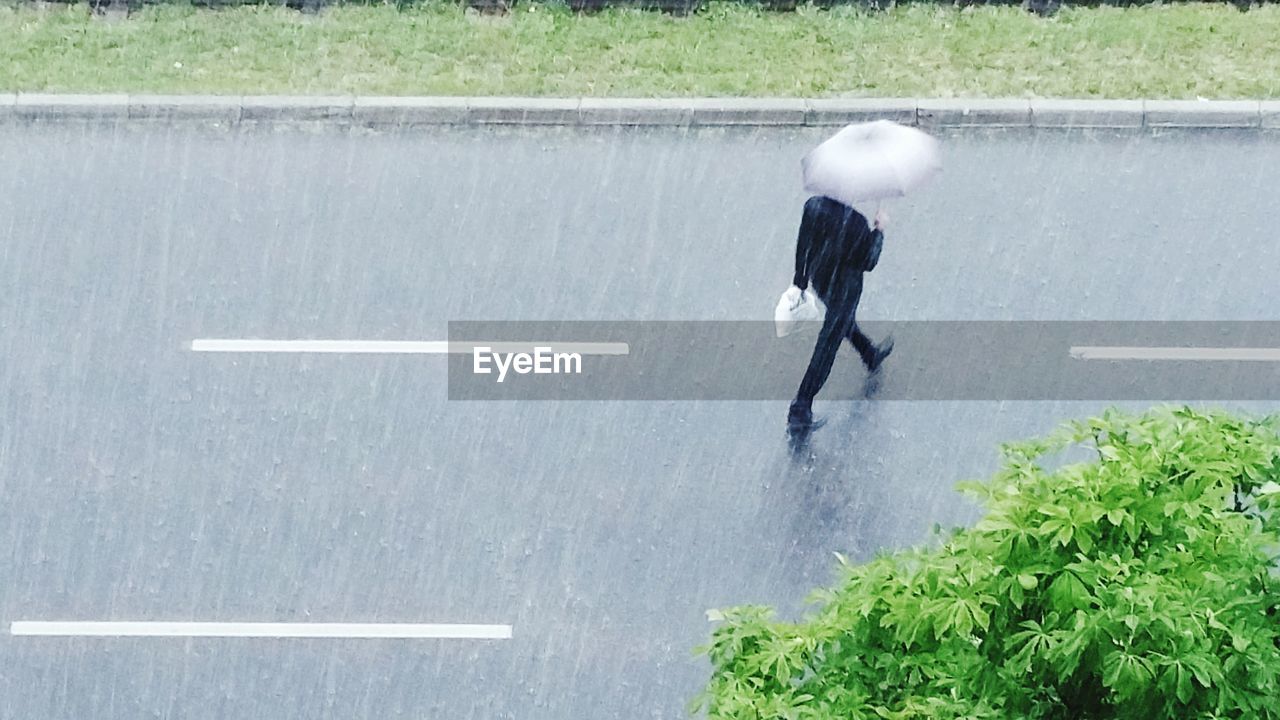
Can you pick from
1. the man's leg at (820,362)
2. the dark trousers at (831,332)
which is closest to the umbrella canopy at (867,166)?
the dark trousers at (831,332)

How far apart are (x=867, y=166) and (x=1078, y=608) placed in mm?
4398

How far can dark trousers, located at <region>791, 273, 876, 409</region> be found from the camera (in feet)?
28.5

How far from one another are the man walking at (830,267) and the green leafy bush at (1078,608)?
3.66m

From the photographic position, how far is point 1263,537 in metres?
4.38

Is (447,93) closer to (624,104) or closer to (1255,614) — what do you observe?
(624,104)


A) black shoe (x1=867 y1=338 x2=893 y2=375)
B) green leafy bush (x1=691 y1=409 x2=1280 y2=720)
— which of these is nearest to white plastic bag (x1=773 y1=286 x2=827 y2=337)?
black shoe (x1=867 y1=338 x2=893 y2=375)

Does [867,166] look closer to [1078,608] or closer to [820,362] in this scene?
[820,362]

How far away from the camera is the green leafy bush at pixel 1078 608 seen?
4.13 meters

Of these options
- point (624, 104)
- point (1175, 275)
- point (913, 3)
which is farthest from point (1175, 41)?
point (624, 104)

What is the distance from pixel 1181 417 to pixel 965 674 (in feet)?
3.42
